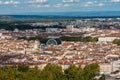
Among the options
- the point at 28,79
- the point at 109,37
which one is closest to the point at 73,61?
the point at 28,79

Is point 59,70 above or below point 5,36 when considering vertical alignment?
above

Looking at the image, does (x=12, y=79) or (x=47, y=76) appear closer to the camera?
(x=12, y=79)

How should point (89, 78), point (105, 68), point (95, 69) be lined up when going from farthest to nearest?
point (105, 68), point (95, 69), point (89, 78)

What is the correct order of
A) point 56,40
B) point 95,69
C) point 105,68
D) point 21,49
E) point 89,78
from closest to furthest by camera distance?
point 89,78
point 95,69
point 105,68
point 21,49
point 56,40

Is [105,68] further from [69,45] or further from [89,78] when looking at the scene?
[69,45]

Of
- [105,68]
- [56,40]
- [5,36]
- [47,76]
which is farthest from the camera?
[5,36]

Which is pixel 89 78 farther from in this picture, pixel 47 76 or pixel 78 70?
pixel 47 76

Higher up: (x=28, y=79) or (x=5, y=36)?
(x=28, y=79)

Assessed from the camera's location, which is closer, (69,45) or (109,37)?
(69,45)

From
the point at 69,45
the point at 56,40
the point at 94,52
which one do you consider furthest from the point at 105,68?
the point at 56,40
